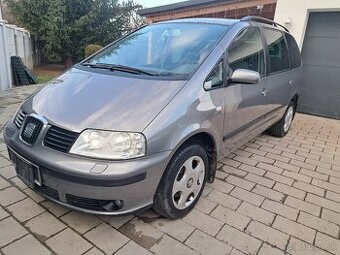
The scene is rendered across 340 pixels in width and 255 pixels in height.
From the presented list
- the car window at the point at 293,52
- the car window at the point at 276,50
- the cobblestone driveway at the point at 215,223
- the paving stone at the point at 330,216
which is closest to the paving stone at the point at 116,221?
the cobblestone driveway at the point at 215,223

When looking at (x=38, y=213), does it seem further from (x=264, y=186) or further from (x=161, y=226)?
(x=264, y=186)

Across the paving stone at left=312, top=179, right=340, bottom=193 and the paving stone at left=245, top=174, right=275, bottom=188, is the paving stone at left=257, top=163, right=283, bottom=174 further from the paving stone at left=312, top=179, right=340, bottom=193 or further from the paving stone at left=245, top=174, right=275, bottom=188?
the paving stone at left=312, top=179, right=340, bottom=193

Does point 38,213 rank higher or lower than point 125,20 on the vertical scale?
lower

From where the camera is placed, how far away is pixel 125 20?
16.3 meters

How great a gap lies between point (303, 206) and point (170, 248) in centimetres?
151

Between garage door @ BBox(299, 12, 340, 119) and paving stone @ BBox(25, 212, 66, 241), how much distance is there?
648cm

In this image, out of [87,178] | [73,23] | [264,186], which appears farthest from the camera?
[73,23]

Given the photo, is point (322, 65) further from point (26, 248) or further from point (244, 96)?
point (26, 248)

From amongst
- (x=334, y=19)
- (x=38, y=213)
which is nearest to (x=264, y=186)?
(x=38, y=213)

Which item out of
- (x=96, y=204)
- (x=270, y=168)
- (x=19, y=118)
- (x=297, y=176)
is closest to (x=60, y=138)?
(x=96, y=204)

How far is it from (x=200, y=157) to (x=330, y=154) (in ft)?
9.57

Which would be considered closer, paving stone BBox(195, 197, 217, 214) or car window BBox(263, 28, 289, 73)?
paving stone BBox(195, 197, 217, 214)

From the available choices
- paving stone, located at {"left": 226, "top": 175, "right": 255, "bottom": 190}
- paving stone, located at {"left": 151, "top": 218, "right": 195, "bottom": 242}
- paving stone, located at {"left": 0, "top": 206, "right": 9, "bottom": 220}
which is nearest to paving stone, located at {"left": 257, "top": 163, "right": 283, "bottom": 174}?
paving stone, located at {"left": 226, "top": 175, "right": 255, "bottom": 190}

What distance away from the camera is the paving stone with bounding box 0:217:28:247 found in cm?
212
